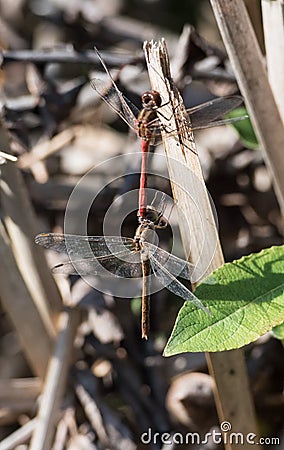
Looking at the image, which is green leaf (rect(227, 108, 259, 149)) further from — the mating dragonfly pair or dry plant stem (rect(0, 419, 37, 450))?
dry plant stem (rect(0, 419, 37, 450))

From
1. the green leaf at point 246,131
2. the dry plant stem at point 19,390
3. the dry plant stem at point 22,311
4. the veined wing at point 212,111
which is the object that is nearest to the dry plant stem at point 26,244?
the dry plant stem at point 22,311

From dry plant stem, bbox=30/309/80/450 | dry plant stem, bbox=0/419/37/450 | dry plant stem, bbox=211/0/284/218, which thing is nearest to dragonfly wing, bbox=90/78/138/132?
dry plant stem, bbox=211/0/284/218

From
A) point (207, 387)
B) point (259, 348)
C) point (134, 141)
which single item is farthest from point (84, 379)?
point (134, 141)

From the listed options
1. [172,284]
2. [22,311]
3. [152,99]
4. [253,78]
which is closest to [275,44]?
[253,78]

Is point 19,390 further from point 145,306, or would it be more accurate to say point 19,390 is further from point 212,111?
point 212,111

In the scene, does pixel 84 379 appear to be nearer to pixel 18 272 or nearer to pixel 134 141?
pixel 18 272
